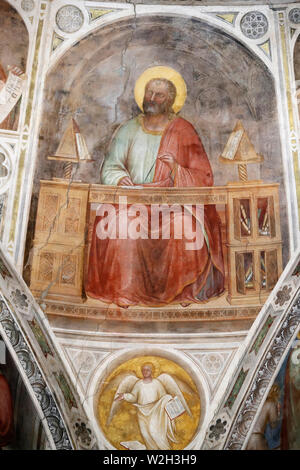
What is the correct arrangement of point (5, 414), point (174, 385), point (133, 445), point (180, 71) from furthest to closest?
point (180, 71)
point (174, 385)
point (133, 445)
point (5, 414)

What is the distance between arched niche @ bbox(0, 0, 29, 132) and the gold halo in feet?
4.85

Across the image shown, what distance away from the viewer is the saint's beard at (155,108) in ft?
35.6

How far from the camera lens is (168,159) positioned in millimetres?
10812

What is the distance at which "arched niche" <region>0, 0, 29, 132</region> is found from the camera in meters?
10.2

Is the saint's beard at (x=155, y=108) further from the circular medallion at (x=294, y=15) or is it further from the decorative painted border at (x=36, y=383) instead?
the decorative painted border at (x=36, y=383)

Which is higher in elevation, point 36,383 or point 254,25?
point 254,25

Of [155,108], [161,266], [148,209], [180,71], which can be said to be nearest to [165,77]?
[180,71]

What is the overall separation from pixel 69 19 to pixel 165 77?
1.39 metres

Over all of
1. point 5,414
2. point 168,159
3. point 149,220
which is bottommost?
point 5,414

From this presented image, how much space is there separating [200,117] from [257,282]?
7.22 feet

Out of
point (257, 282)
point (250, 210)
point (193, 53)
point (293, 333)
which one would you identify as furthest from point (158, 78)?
point (293, 333)

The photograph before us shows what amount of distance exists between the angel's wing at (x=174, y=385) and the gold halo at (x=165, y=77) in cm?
336

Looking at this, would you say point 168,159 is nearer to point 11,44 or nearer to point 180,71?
point 180,71
